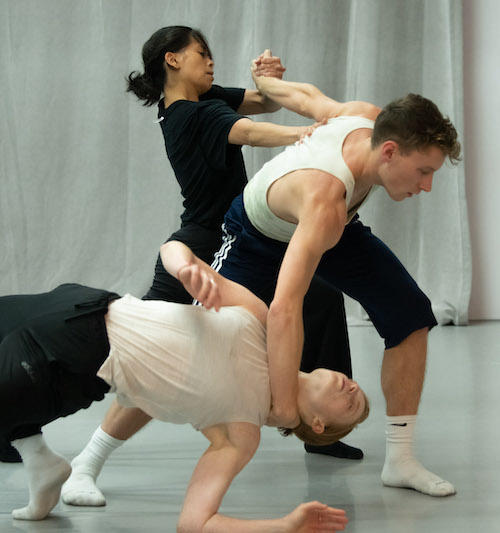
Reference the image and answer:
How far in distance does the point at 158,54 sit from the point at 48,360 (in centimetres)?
121

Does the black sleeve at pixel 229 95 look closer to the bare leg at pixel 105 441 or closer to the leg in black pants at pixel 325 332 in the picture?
the leg in black pants at pixel 325 332

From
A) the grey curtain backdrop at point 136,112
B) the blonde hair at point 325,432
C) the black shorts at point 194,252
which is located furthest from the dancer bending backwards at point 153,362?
the grey curtain backdrop at point 136,112

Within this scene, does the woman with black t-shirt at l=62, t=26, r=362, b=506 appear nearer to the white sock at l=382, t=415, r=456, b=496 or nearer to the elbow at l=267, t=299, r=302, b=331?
the white sock at l=382, t=415, r=456, b=496

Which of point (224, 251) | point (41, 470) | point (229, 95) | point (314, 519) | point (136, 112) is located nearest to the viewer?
point (314, 519)

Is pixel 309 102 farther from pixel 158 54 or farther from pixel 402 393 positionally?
pixel 402 393

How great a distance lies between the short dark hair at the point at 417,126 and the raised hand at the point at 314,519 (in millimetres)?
789

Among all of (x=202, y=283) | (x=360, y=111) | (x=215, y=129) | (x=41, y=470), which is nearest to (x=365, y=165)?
(x=360, y=111)

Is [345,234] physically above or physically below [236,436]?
above

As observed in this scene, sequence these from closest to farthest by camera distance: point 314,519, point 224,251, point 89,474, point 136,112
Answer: point 314,519
point 89,474
point 224,251
point 136,112

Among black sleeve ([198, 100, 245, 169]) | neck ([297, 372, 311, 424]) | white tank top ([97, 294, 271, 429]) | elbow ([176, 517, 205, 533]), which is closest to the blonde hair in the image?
neck ([297, 372, 311, 424])

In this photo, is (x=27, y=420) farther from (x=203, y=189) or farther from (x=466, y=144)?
(x=466, y=144)

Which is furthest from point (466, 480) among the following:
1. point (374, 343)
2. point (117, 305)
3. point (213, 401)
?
point (374, 343)

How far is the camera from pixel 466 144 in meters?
5.04

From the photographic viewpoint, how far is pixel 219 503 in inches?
64.3
